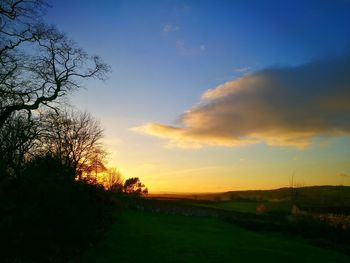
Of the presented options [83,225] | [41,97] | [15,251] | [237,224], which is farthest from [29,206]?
[237,224]

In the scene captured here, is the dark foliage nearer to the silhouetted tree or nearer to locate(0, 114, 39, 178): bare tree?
locate(0, 114, 39, 178): bare tree

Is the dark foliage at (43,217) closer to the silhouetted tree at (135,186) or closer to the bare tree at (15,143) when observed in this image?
the bare tree at (15,143)

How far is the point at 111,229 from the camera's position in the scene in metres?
21.7

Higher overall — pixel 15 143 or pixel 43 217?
pixel 15 143

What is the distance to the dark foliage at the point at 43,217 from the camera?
1144cm

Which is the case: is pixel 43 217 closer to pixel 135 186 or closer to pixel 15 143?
pixel 15 143

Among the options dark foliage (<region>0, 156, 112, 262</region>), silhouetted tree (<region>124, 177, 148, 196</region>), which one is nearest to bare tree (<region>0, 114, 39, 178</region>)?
dark foliage (<region>0, 156, 112, 262</region>)

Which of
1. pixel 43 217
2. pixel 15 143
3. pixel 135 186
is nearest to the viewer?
pixel 43 217

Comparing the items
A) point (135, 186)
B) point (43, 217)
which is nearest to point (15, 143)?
point (43, 217)

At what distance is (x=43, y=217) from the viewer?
43.1 ft

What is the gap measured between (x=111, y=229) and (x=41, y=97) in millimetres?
9444

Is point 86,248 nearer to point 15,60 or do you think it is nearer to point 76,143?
point 15,60

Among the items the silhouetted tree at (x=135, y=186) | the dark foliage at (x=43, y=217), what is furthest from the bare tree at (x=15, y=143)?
the silhouetted tree at (x=135, y=186)

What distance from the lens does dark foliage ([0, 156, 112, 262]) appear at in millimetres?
11438
